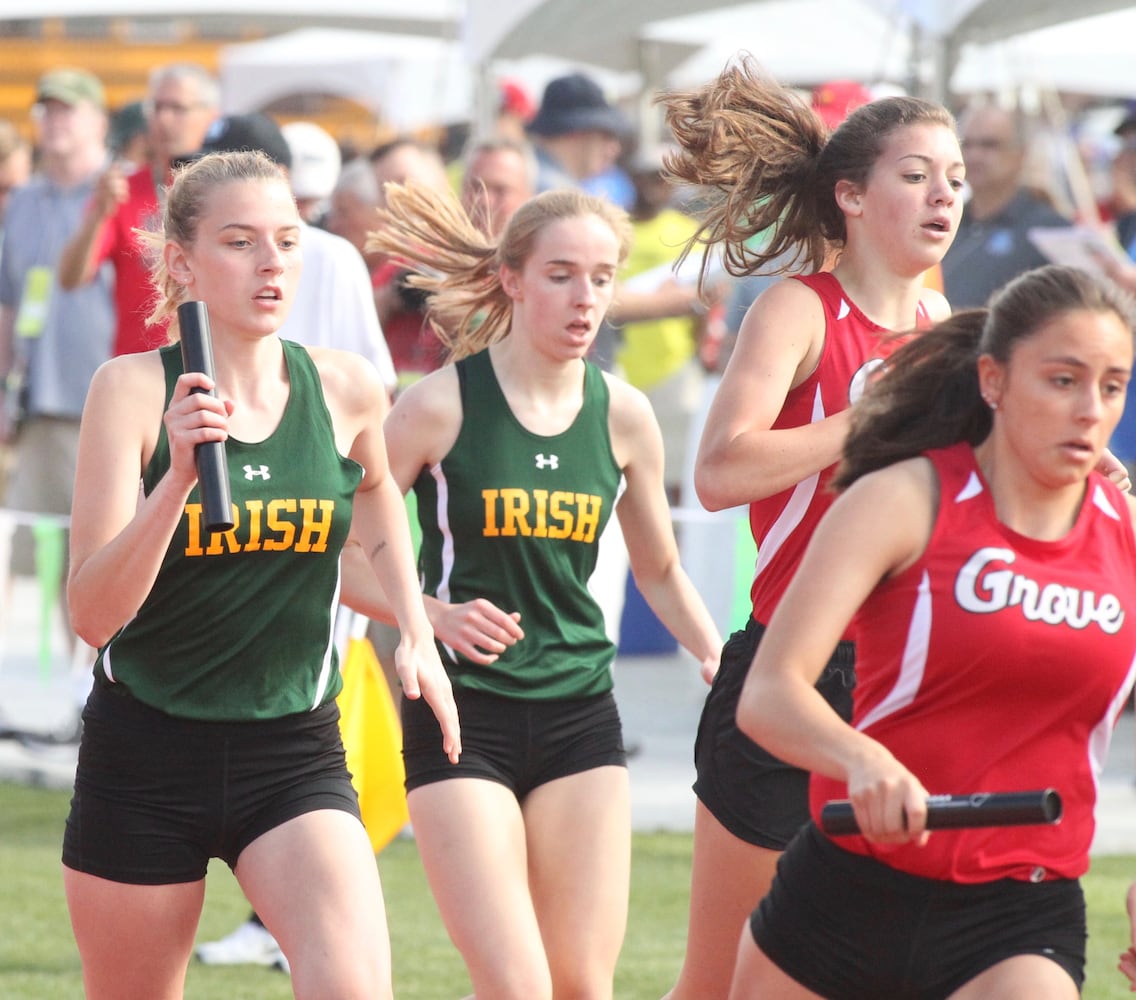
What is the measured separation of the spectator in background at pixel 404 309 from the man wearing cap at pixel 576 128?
196 cm

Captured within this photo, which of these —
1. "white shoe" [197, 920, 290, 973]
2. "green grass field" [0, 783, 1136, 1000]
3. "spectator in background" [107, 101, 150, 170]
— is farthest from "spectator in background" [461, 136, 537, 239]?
"white shoe" [197, 920, 290, 973]

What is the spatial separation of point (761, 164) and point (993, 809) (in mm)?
2078

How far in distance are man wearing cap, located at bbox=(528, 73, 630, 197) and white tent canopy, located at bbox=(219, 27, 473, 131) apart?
6739 mm

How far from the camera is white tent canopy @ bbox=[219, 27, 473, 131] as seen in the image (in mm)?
17938

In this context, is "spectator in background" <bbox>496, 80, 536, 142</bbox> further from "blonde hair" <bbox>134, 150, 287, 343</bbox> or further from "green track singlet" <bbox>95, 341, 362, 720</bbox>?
"green track singlet" <bbox>95, 341, 362, 720</bbox>

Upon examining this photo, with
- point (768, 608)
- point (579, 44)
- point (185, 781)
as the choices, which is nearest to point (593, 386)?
point (768, 608)


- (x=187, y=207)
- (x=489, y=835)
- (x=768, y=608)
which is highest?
(x=187, y=207)

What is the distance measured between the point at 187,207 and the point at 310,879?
1338 millimetres

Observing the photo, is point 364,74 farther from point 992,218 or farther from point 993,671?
point 993,671

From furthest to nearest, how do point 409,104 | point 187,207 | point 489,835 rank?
1. point 409,104
2. point 489,835
3. point 187,207

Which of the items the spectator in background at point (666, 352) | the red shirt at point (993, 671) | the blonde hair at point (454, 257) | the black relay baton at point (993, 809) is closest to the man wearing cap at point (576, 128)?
the spectator in background at point (666, 352)

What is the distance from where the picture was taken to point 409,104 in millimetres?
18281

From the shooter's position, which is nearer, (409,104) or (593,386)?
(593,386)

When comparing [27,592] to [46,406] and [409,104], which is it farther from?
[409,104]
